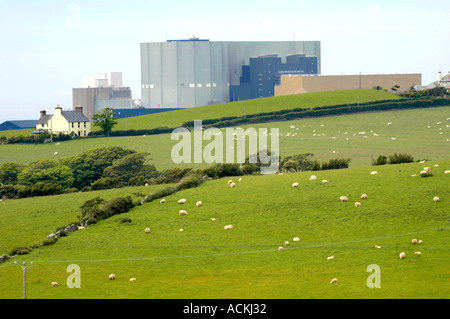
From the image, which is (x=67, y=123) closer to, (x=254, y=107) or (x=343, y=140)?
(x=254, y=107)

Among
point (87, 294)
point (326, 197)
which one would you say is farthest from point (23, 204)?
point (87, 294)

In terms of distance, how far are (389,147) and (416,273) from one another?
259ft

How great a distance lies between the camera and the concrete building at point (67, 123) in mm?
139500

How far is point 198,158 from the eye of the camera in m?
108

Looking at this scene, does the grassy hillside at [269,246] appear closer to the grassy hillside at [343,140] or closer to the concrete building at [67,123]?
the grassy hillside at [343,140]

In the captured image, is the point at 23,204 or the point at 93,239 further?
the point at 23,204

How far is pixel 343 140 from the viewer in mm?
117938

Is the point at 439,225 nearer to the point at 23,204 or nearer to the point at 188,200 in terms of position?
the point at 188,200

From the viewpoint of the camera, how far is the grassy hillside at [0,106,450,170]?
106188mm

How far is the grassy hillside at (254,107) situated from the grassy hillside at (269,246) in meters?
95.1
